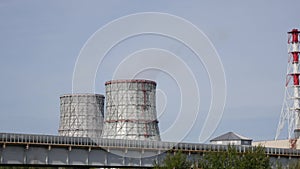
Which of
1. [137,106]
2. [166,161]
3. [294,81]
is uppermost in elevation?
[294,81]

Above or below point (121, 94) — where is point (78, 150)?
below

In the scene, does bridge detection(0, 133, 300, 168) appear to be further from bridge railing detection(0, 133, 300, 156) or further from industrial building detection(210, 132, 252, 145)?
industrial building detection(210, 132, 252, 145)

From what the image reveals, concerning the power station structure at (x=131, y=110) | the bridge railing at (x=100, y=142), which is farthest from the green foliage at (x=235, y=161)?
the power station structure at (x=131, y=110)

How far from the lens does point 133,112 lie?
287 ft

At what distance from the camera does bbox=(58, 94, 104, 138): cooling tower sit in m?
101

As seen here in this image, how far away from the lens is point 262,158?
214 feet

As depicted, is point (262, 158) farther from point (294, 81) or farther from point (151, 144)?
point (294, 81)

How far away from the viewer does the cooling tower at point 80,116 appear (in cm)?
10106

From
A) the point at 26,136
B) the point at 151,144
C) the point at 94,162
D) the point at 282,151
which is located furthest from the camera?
the point at 282,151

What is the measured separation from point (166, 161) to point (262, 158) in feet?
35.8

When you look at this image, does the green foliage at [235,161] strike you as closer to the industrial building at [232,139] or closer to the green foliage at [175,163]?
the green foliage at [175,163]

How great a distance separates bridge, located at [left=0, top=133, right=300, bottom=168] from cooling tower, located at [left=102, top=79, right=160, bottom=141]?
1268cm

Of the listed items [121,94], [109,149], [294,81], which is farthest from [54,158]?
[294,81]

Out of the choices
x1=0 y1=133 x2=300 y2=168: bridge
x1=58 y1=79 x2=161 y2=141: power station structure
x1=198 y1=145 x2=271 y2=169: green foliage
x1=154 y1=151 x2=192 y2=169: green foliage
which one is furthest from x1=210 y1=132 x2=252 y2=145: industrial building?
x1=154 y1=151 x2=192 y2=169: green foliage
